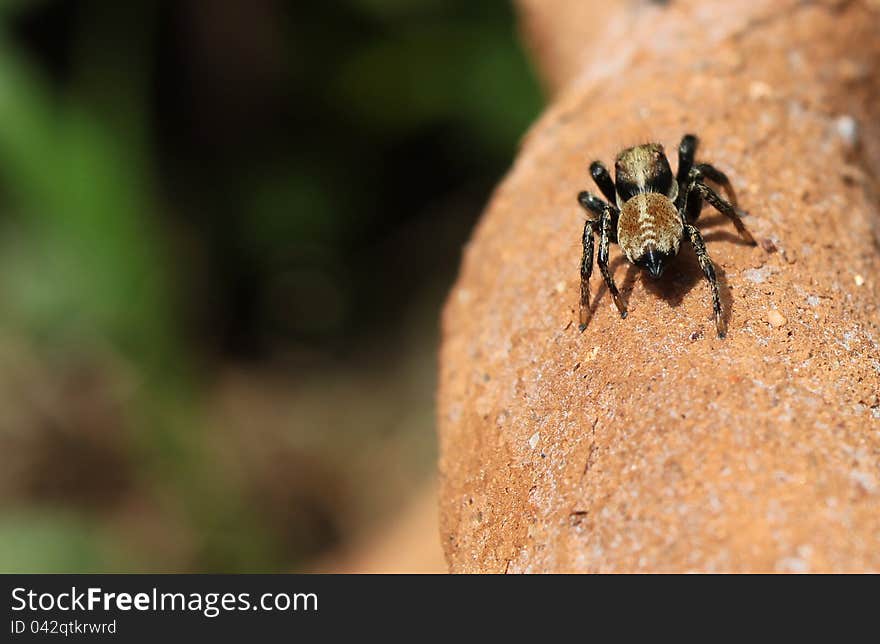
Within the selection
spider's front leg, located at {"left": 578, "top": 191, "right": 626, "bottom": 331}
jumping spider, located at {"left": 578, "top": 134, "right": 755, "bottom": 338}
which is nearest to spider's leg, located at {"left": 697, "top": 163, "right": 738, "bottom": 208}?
jumping spider, located at {"left": 578, "top": 134, "right": 755, "bottom": 338}

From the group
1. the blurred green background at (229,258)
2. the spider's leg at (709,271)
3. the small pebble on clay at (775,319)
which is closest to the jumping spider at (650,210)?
the spider's leg at (709,271)

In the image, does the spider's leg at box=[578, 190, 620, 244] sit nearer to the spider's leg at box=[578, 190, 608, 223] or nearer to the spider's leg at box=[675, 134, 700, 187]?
the spider's leg at box=[578, 190, 608, 223]

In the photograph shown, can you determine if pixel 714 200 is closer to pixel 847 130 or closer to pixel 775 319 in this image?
pixel 775 319

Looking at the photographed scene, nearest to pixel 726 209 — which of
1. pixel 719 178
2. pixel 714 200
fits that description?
pixel 714 200

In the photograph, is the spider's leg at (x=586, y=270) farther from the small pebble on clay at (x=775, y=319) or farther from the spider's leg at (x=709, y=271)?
the small pebble on clay at (x=775, y=319)
